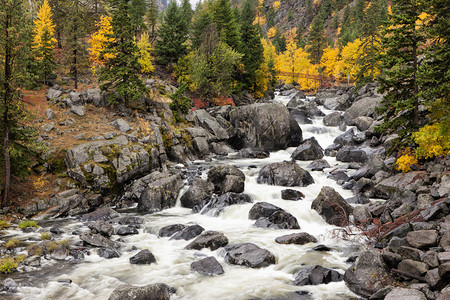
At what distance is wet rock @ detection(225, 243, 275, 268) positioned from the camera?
41.3 feet

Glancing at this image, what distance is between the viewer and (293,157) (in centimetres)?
3203

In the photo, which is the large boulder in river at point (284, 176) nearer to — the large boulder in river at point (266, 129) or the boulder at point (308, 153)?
the boulder at point (308, 153)

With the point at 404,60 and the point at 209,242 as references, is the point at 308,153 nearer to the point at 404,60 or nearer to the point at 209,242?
the point at 404,60

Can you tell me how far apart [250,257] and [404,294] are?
597 cm

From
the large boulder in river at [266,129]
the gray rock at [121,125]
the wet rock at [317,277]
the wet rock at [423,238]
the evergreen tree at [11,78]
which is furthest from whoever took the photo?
the large boulder in river at [266,129]

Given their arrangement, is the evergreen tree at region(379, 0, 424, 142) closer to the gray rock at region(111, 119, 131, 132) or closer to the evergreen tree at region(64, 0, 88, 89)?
the gray rock at region(111, 119, 131, 132)

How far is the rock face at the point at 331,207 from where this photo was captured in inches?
664

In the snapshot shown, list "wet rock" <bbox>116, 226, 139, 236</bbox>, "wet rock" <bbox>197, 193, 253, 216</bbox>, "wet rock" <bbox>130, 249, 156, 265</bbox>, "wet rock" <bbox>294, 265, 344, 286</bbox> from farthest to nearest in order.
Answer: "wet rock" <bbox>197, 193, 253, 216</bbox>, "wet rock" <bbox>116, 226, 139, 236</bbox>, "wet rock" <bbox>130, 249, 156, 265</bbox>, "wet rock" <bbox>294, 265, 344, 286</bbox>

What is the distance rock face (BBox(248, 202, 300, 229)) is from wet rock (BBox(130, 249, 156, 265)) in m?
6.42

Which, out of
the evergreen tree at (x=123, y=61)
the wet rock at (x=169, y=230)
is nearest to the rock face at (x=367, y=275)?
the wet rock at (x=169, y=230)

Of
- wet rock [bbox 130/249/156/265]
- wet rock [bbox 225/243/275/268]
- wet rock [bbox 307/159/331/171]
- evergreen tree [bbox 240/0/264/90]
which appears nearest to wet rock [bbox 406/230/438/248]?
wet rock [bbox 225/243/275/268]

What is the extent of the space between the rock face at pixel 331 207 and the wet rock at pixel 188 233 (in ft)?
24.2

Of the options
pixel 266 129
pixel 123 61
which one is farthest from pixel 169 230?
pixel 266 129

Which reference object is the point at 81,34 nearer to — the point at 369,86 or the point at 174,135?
the point at 174,135
